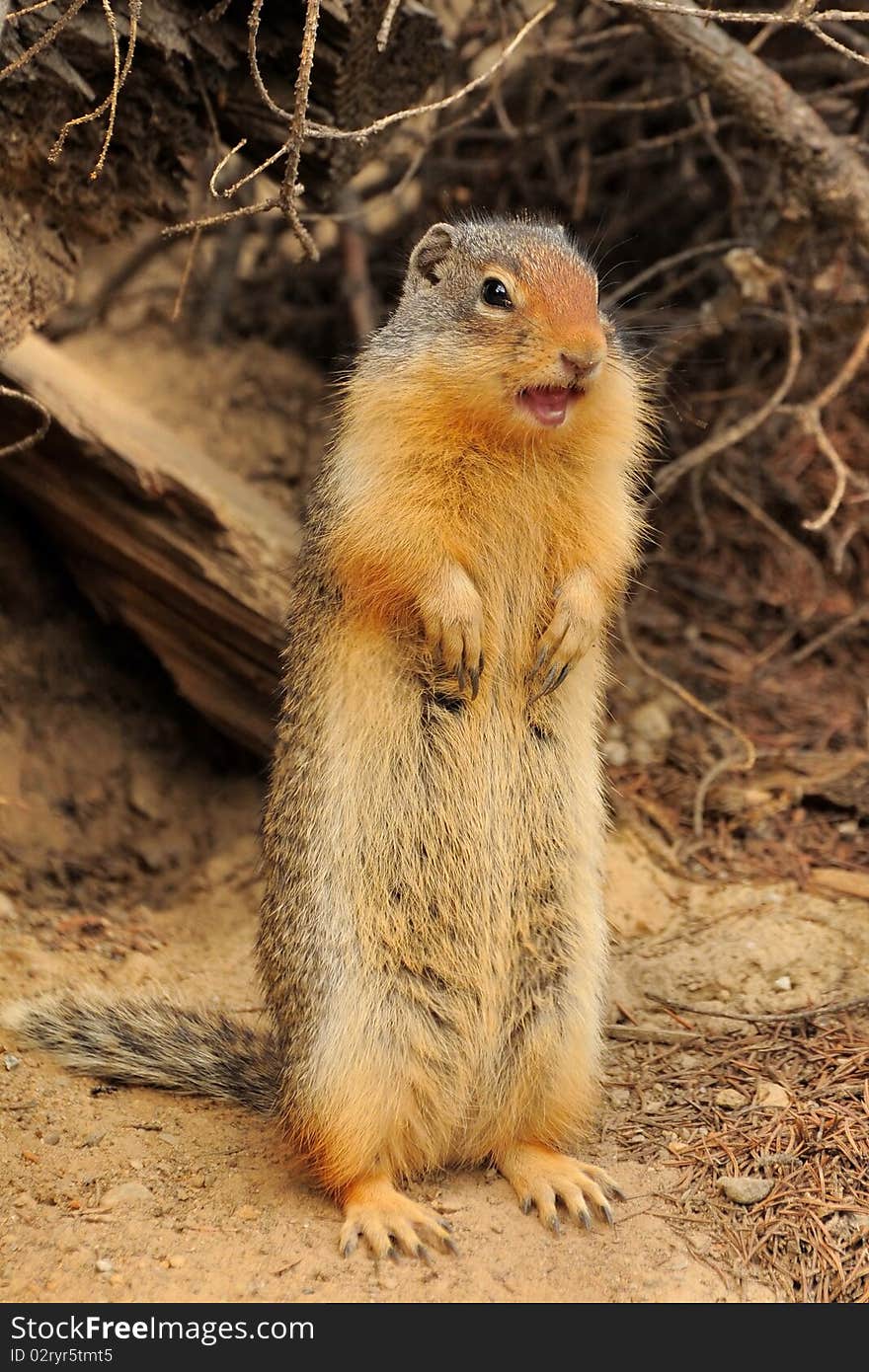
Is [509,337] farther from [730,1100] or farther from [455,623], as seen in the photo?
[730,1100]

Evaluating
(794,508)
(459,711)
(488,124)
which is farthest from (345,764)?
(488,124)

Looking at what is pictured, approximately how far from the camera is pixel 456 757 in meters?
4.46

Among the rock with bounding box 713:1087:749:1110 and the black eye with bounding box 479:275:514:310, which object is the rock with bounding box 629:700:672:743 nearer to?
the rock with bounding box 713:1087:749:1110

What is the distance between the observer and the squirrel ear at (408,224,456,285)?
4.79 meters

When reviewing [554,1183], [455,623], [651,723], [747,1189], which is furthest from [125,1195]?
[651,723]

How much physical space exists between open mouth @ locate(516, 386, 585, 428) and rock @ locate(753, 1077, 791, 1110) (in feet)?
7.60

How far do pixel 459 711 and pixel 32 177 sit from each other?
249 centimetres

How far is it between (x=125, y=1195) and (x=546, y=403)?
269cm

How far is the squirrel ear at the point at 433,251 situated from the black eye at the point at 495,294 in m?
0.43

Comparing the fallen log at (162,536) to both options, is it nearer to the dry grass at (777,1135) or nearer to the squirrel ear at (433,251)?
the squirrel ear at (433,251)

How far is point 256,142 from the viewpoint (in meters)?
5.39

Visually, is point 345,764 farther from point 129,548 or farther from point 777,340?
point 777,340

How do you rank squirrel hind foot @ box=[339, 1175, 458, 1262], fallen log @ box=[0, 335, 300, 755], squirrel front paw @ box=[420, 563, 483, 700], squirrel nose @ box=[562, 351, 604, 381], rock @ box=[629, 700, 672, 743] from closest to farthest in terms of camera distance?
squirrel hind foot @ box=[339, 1175, 458, 1262] < squirrel nose @ box=[562, 351, 604, 381] < squirrel front paw @ box=[420, 563, 483, 700] < fallen log @ box=[0, 335, 300, 755] < rock @ box=[629, 700, 672, 743]

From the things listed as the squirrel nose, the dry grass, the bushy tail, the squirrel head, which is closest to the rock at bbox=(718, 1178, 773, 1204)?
the dry grass
